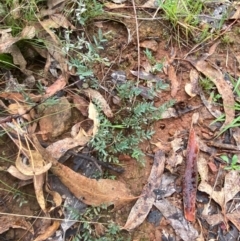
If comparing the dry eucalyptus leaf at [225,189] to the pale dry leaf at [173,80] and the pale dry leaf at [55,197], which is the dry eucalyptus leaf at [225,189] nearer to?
the pale dry leaf at [173,80]

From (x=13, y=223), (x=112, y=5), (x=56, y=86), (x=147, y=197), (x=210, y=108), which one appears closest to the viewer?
(x=13, y=223)

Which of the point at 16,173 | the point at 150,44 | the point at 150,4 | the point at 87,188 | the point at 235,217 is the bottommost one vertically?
the point at 235,217

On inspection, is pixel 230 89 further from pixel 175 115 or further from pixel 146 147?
pixel 146 147

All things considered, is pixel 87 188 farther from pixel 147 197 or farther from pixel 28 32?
pixel 28 32

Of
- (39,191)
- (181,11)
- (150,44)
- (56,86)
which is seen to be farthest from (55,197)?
(181,11)

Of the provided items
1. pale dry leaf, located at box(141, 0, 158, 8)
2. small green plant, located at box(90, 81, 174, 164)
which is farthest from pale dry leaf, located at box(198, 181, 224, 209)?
pale dry leaf, located at box(141, 0, 158, 8)

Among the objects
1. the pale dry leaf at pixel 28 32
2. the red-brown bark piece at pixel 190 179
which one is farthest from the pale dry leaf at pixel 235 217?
the pale dry leaf at pixel 28 32

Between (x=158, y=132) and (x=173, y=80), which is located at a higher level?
(x=173, y=80)
